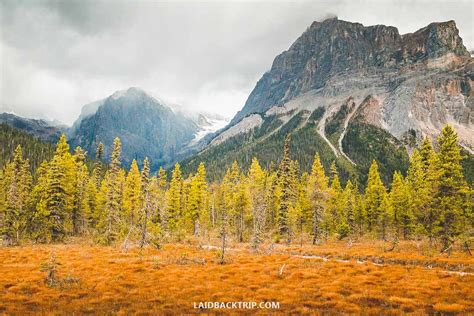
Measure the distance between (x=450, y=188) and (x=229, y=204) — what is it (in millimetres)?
33287

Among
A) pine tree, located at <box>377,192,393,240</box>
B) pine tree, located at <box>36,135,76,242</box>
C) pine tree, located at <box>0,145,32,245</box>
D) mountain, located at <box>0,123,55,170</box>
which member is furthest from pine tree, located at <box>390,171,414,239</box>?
mountain, located at <box>0,123,55,170</box>

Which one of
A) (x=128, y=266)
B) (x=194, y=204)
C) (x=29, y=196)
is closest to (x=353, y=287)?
(x=128, y=266)

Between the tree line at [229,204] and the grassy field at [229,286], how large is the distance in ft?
26.7

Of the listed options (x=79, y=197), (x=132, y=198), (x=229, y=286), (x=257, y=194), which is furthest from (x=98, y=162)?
(x=229, y=286)

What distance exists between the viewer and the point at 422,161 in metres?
46.2

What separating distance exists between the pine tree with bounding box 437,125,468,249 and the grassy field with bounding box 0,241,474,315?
25.3 feet

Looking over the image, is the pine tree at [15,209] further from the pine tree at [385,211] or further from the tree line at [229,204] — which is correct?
the pine tree at [385,211]

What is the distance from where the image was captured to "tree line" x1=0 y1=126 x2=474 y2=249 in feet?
120

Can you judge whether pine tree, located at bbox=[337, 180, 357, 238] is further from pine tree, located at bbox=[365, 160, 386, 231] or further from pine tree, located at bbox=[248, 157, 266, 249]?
pine tree, located at bbox=[248, 157, 266, 249]

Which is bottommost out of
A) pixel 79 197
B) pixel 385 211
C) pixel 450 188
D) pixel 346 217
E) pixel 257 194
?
pixel 346 217

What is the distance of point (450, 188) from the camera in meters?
36.1

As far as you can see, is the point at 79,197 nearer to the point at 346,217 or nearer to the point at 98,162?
the point at 98,162

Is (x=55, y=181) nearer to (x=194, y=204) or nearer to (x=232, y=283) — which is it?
(x=194, y=204)

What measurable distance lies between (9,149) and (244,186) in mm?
127299
